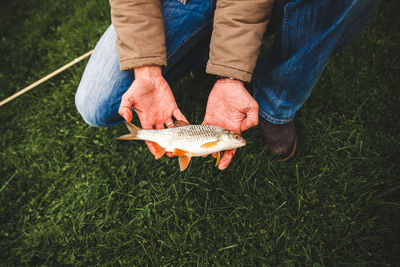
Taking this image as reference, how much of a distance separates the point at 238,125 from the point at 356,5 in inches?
50.6

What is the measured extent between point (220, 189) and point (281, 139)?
913mm

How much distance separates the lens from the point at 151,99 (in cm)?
232

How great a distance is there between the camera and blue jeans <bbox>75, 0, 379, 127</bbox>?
1.89m

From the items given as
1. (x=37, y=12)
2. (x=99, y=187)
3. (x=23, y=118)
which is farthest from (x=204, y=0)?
(x=37, y=12)

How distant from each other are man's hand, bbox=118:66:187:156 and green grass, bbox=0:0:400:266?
2.10 feet

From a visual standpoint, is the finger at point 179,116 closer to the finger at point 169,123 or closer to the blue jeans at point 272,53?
the finger at point 169,123

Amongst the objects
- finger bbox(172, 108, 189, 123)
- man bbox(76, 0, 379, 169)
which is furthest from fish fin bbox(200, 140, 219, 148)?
finger bbox(172, 108, 189, 123)

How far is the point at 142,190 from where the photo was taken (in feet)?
8.75

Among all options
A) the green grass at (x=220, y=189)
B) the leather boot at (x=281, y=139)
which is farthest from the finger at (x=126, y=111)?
the leather boot at (x=281, y=139)

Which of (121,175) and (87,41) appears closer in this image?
(121,175)

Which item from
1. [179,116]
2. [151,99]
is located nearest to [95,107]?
[151,99]

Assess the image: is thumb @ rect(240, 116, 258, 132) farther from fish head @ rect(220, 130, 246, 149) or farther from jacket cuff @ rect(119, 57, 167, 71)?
jacket cuff @ rect(119, 57, 167, 71)

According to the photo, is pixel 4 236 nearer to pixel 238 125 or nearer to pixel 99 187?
pixel 99 187

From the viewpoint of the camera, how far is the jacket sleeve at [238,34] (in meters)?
2.05
